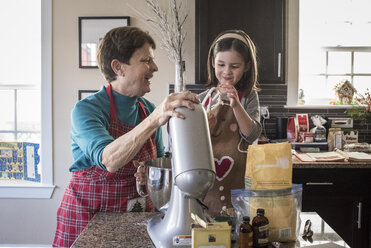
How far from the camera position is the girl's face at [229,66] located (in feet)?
5.95

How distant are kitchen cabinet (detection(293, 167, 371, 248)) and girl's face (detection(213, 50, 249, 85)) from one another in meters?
1.25

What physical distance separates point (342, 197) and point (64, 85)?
2.37 metres

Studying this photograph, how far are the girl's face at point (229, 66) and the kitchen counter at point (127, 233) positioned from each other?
2.35 ft

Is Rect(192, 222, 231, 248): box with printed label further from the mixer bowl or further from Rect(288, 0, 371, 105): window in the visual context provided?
Rect(288, 0, 371, 105): window

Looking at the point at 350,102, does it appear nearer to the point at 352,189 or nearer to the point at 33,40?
the point at 352,189

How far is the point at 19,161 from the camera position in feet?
11.3

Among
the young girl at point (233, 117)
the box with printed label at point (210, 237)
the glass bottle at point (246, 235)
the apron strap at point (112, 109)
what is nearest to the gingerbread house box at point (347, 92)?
the young girl at point (233, 117)

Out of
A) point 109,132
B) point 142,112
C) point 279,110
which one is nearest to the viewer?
point 109,132

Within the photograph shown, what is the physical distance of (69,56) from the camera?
3346mm

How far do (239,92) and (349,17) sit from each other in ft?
7.38

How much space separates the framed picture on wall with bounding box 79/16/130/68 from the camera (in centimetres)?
330

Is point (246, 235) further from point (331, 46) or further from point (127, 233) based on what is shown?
point (331, 46)

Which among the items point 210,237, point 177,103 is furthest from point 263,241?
point 177,103

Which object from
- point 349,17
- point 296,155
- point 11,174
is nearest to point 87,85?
point 11,174
